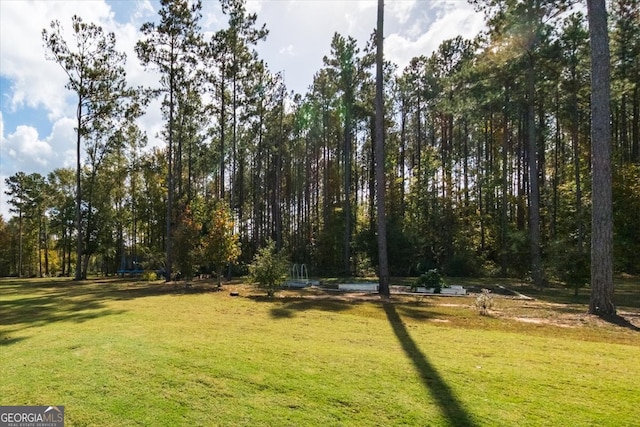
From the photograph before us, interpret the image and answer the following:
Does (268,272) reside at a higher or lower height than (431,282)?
higher

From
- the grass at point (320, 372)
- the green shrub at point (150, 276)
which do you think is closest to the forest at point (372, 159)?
the green shrub at point (150, 276)

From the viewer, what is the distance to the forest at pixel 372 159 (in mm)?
19219

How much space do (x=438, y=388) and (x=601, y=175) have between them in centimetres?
890

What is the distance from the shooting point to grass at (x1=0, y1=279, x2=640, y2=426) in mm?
3500

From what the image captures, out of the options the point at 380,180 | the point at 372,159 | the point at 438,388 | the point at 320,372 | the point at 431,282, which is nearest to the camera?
the point at 438,388

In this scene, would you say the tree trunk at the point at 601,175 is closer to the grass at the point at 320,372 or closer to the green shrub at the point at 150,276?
the grass at the point at 320,372

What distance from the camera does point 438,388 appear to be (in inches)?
159

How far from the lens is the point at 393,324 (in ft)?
27.7

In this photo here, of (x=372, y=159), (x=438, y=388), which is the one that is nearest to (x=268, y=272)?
(x=438, y=388)

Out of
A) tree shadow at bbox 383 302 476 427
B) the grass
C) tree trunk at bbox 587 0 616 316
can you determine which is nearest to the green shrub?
the grass

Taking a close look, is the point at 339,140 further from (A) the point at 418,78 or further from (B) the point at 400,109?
(A) the point at 418,78

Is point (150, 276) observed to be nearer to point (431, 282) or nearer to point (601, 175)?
point (431, 282)

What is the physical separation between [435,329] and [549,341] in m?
2.01

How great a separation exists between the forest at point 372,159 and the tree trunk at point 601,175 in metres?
4.90
